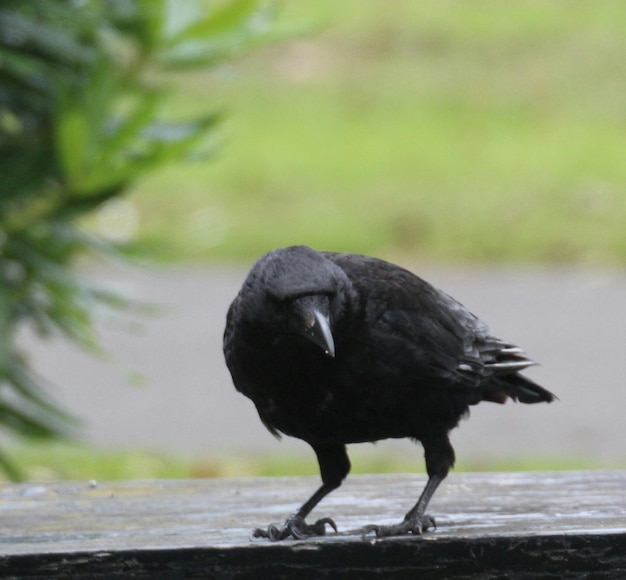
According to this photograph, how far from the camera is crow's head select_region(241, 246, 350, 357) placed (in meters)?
2.75

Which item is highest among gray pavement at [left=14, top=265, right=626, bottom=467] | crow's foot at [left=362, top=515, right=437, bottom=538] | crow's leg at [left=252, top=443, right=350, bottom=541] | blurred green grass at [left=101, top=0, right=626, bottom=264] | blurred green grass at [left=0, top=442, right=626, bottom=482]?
blurred green grass at [left=101, top=0, right=626, bottom=264]

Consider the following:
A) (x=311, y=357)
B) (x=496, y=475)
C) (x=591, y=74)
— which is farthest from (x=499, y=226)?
(x=311, y=357)

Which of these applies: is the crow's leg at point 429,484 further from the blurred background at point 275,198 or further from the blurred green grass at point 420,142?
the blurred green grass at point 420,142

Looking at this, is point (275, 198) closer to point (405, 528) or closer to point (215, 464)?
point (215, 464)

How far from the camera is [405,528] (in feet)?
9.37

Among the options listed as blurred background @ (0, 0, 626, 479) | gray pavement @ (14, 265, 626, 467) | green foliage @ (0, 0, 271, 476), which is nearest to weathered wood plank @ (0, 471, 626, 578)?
green foliage @ (0, 0, 271, 476)

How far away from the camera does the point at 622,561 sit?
2719 mm

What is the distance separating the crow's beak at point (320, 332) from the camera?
2.72 m

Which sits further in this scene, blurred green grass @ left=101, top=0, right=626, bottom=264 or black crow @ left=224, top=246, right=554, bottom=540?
blurred green grass @ left=101, top=0, right=626, bottom=264

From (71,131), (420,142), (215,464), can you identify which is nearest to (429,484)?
(71,131)

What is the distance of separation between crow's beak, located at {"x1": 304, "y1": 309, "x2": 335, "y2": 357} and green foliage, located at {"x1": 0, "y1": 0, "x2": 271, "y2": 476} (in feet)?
6.06

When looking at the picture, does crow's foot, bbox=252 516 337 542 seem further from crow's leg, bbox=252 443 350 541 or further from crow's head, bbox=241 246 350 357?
crow's head, bbox=241 246 350 357

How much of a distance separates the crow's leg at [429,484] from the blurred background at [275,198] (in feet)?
5.58

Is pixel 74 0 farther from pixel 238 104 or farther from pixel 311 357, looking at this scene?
pixel 238 104
